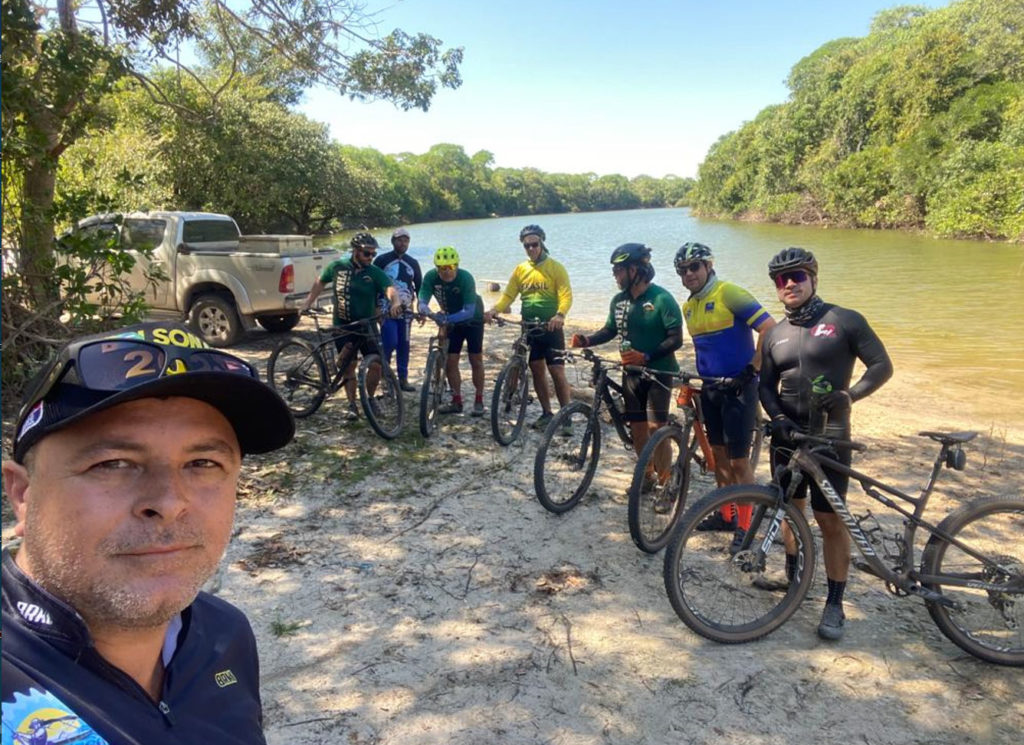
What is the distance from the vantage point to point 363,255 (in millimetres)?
7055

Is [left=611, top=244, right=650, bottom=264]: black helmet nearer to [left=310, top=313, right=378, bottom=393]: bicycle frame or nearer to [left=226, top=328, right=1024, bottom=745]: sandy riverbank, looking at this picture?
[left=226, top=328, right=1024, bottom=745]: sandy riverbank

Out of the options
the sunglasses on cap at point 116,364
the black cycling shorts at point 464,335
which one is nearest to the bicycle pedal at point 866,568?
the sunglasses on cap at point 116,364

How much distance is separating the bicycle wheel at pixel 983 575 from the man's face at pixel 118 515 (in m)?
3.76

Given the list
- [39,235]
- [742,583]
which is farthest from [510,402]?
[39,235]

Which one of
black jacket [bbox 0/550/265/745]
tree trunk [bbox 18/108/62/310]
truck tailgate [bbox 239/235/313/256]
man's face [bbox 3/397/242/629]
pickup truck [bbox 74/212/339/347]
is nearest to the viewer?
black jacket [bbox 0/550/265/745]

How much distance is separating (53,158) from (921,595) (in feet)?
27.7

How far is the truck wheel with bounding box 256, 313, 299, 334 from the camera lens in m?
11.4

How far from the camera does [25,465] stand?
1.18 metres

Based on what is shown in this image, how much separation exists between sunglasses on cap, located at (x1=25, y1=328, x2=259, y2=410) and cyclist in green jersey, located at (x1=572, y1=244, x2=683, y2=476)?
420 cm

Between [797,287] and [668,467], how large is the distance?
165 centimetres

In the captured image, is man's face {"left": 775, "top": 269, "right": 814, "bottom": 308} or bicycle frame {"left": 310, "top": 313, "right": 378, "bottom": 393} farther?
bicycle frame {"left": 310, "top": 313, "right": 378, "bottom": 393}

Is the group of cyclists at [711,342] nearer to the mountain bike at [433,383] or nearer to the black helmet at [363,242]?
the black helmet at [363,242]

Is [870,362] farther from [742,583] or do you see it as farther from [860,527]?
[742,583]

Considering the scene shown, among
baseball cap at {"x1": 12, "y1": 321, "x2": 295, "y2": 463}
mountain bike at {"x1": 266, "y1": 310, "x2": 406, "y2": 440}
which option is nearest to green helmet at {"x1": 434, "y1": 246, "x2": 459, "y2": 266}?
mountain bike at {"x1": 266, "y1": 310, "x2": 406, "y2": 440}
